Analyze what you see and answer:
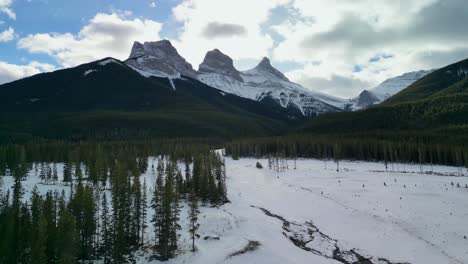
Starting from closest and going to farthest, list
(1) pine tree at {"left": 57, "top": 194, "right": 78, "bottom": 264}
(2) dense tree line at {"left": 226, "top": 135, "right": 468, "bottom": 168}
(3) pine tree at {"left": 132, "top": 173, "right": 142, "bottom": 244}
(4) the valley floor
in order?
(1) pine tree at {"left": 57, "top": 194, "right": 78, "bottom": 264}, (4) the valley floor, (3) pine tree at {"left": 132, "top": 173, "right": 142, "bottom": 244}, (2) dense tree line at {"left": 226, "top": 135, "right": 468, "bottom": 168}

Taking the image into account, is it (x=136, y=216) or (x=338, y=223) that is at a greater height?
(x=136, y=216)

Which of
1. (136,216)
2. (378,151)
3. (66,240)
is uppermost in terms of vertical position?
(378,151)

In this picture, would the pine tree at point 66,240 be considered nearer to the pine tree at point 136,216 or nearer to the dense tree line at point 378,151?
the pine tree at point 136,216

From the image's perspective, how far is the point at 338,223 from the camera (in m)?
66.5

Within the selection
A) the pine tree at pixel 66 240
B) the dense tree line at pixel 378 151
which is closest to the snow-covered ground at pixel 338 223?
the pine tree at pixel 66 240

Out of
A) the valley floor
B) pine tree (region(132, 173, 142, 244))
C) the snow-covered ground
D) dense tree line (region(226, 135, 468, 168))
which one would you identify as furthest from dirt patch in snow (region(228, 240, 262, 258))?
dense tree line (region(226, 135, 468, 168))

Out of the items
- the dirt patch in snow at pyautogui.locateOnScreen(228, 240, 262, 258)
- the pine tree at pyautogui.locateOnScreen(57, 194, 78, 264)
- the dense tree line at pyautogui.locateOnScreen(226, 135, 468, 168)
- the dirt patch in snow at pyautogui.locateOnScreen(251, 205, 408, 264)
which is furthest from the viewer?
the dense tree line at pyautogui.locateOnScreen(226, 135, 468, 168)

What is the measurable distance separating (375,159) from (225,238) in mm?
126291

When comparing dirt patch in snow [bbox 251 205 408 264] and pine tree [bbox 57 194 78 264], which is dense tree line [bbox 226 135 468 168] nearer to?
dirt patch in snow [bbox 251 205 408 264]

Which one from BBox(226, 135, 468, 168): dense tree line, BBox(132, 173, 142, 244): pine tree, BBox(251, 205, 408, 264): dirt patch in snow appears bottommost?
BBox(251, 205, 408, 264): dirt patch in snow

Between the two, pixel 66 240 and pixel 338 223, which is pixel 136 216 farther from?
pixel 338 223

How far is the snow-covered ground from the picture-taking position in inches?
2023

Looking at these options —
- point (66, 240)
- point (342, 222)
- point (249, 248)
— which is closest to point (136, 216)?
point (66, 240)

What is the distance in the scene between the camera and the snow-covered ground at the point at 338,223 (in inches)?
2023
